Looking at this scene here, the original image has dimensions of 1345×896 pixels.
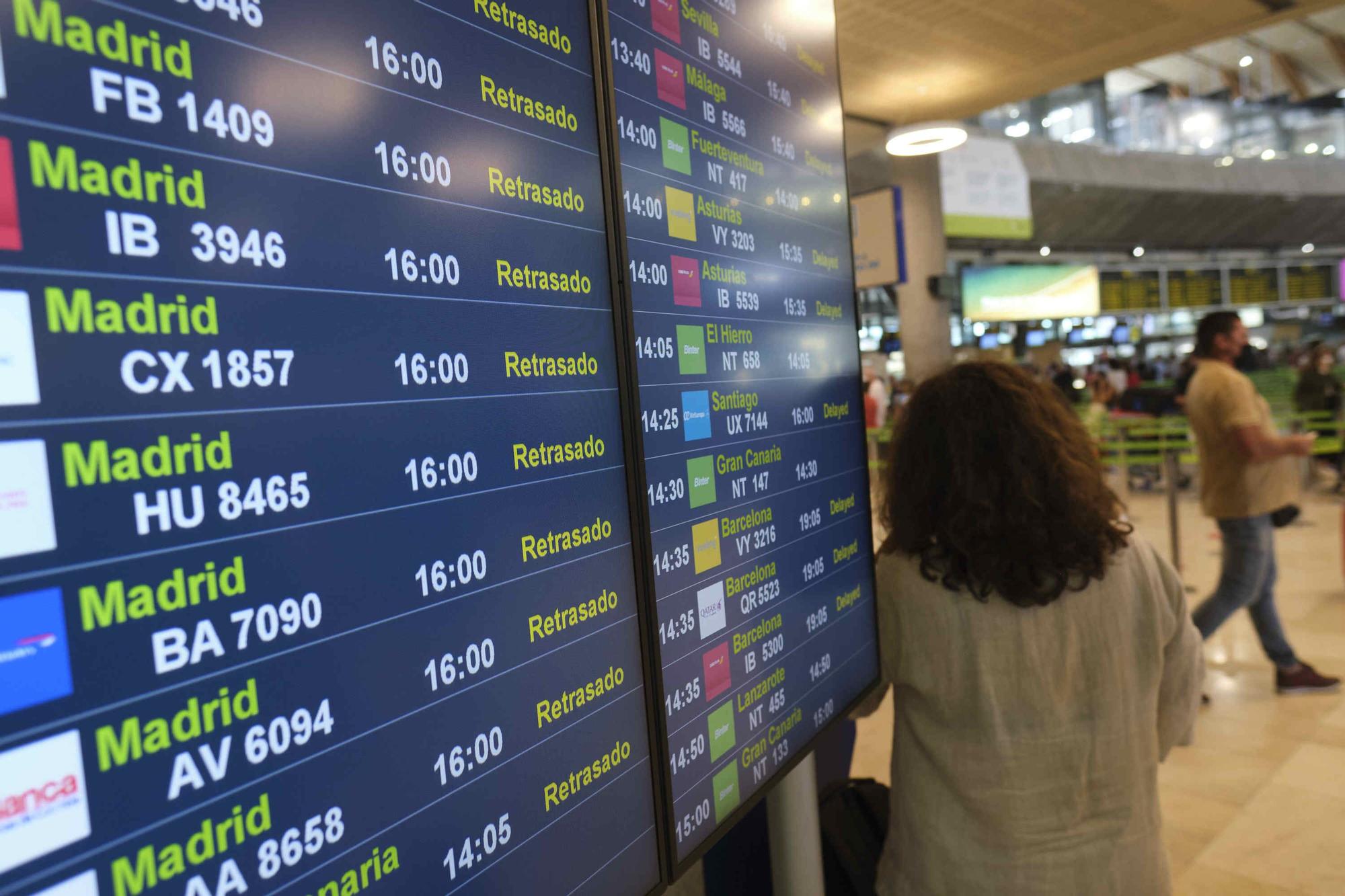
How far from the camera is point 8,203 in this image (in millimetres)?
570

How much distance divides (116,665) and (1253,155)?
24441 mm

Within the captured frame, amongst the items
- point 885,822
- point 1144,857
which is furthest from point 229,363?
point 885,822

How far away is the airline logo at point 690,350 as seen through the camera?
1.30m

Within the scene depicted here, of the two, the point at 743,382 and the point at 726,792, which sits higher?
the point at 743,382

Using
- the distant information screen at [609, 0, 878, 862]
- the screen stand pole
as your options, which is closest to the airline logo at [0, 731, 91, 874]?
the distant information screen at [609, 0, 878, 862]

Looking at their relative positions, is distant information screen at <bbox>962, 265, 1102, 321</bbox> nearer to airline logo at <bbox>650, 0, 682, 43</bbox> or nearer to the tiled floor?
the tiled floor

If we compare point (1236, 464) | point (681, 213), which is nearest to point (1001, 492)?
point (681, 213)

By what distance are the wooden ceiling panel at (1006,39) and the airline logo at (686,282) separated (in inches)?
117

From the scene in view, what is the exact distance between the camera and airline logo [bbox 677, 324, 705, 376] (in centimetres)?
130

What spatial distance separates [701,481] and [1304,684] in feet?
13.6

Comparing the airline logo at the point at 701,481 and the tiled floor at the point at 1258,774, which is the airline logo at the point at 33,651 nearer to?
the airline logo at the point at 701,481

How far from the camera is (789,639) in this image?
1.59 meters

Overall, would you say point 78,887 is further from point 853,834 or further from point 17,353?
point 853,834

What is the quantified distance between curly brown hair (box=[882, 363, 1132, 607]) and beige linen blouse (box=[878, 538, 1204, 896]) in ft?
0.17
